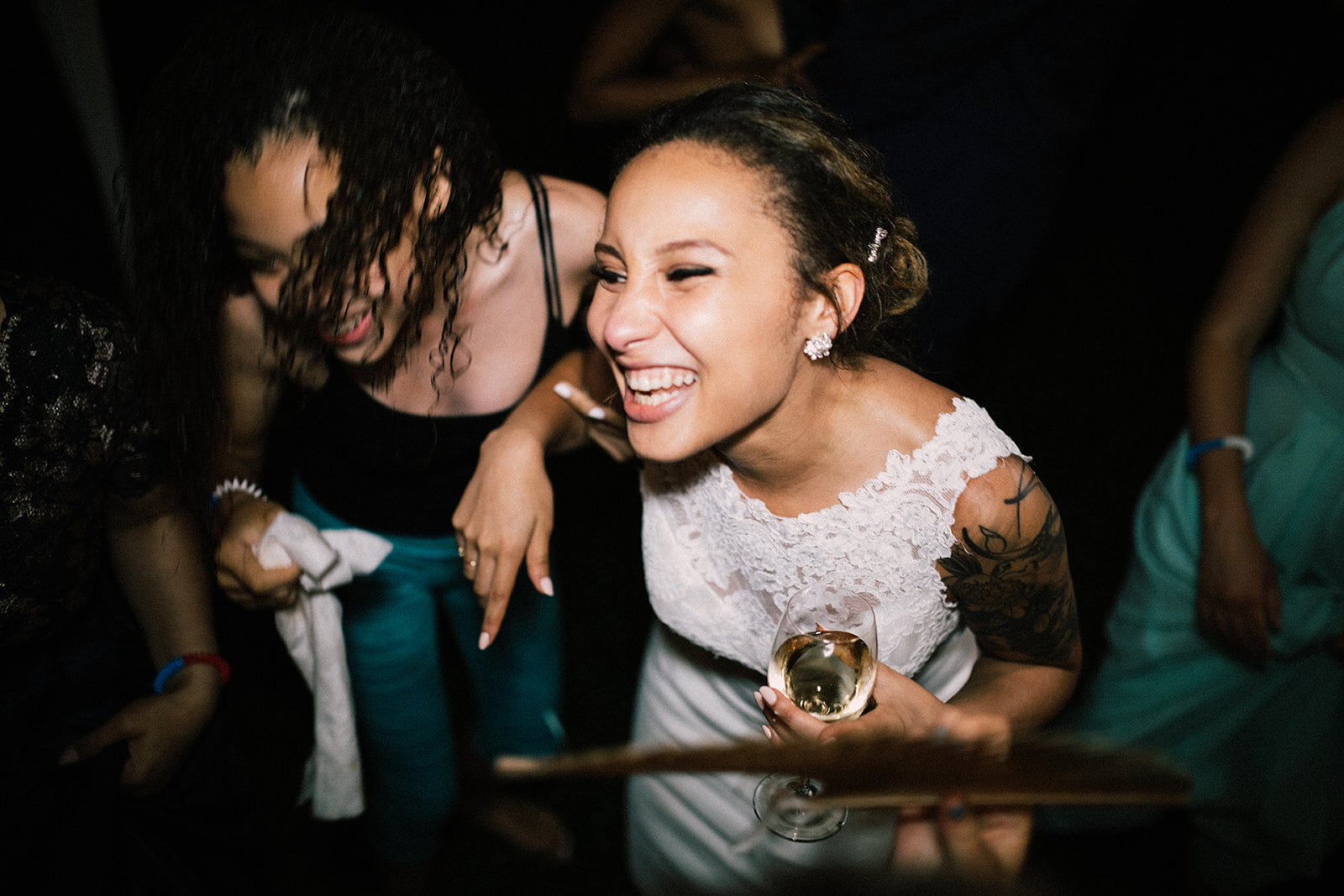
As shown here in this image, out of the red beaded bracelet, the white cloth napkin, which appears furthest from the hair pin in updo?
the red beaded bracelet

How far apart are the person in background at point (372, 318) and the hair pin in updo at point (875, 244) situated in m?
0.70

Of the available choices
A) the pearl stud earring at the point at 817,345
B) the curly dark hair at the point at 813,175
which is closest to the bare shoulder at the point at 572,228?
the curly dark hair at the point at 813,175

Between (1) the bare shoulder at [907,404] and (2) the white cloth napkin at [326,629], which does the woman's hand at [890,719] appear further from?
(2) the white cloth napkin at [326,629]

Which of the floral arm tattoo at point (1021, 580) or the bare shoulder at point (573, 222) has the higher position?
the bare shoulder at point (573, 222)

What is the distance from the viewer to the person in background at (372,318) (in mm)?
1239

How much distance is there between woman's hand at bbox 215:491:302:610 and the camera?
1.45m

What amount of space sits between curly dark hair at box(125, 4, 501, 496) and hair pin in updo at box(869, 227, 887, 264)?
2.48 feet

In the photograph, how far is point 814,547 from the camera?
132cm

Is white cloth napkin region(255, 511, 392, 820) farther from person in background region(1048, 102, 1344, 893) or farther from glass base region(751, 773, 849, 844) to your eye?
person in background region(1048, 102, 1344, 893)

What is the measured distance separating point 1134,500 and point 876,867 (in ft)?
9.03

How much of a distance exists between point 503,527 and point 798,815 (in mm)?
738

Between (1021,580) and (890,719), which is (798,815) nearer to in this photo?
(890,719)

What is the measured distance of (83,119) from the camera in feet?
7.35

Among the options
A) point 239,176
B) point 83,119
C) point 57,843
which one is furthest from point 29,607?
point 83,119
